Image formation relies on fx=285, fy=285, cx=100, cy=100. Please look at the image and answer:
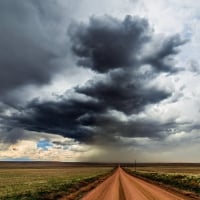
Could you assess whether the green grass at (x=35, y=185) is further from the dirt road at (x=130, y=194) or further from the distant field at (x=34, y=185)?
the dirt road at (x=130, y=194)

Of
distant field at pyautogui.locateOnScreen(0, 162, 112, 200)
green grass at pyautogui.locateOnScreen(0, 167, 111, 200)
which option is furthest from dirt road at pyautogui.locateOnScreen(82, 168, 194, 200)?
distant field at pyautogui.locateOnScreen(0, 162, 112, 200)

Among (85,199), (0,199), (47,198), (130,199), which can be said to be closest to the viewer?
(130,199)

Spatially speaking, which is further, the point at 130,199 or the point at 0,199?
the point at 0,199

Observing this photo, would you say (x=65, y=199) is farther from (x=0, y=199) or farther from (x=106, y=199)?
(x=0, y=199)

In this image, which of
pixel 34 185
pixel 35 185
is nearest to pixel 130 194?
pixel 35 185

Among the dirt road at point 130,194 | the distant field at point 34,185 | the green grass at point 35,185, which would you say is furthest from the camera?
the distant field at point 34,185

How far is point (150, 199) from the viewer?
65.3 ft

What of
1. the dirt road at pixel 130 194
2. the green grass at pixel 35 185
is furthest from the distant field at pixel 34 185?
the dirt road at pixel 130 194

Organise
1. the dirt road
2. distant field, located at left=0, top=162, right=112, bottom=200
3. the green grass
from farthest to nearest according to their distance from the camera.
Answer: distant field, located at left=0, top=162, right=112, bottom=200 < the green grass < the dirt road

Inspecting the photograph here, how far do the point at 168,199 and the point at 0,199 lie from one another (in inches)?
575

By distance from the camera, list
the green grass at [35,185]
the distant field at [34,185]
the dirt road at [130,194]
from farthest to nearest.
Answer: the distant field at [34,185]
the green grass at [35,185]
the dirt road at [130,194]

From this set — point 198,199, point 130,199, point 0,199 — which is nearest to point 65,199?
point 130,199

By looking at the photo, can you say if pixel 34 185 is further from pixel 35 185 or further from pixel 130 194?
A: pixel 130 194

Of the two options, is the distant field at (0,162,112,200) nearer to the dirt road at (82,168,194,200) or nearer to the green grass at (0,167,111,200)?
the green grass at (0,167,111,200)
